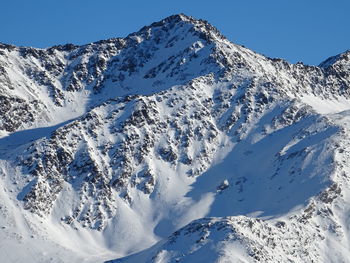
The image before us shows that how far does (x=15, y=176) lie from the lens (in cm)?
19300

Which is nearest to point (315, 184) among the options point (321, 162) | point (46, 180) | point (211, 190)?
point (321, 162)

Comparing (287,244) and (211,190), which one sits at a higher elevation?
(211,190)

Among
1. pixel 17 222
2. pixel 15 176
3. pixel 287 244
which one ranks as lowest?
pixel 287 244

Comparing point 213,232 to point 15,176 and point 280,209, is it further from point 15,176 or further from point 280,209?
point 15,176

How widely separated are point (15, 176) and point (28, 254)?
25.5 m

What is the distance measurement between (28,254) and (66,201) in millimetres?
21003

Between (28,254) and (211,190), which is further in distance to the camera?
(211,190)

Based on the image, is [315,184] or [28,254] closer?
[28,254]

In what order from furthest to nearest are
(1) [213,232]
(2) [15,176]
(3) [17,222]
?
(2) [15,176]
(3) [17,222]
(1) [213,232]

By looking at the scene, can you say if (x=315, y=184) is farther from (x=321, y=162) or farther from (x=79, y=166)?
(x=79, y=166)

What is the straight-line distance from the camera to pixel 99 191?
195 metres

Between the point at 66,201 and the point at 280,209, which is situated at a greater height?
the point at 66,201

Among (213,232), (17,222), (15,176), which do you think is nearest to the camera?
(213,232)

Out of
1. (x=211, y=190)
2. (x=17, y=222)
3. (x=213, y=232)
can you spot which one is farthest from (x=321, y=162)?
(x=17, y=222)
